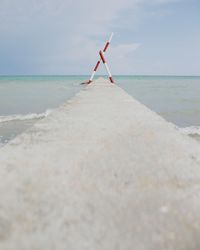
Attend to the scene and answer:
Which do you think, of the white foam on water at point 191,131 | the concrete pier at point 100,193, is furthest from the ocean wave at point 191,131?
the concrete pier at point 100,193

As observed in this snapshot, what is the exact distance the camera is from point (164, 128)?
1993 mm

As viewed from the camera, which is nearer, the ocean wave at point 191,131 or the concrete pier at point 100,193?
the concrete pier at point 100,193

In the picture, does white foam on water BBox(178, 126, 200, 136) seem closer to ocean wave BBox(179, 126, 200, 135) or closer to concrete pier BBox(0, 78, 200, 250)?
ocean wave BBox(179, 126, 200, 135)

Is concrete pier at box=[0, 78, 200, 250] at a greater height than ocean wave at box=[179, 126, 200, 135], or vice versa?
concrete pier at box=[0, 78, 200, 250]

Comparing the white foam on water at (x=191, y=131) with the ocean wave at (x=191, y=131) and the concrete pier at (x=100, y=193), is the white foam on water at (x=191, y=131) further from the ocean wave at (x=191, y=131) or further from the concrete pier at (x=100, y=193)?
the concrete pier at (x=100, y=193)

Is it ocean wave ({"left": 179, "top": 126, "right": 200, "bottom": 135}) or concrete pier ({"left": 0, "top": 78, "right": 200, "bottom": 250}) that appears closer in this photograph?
concrete pier ({"left": 0, "top": 78, "right": 200, "bottom": 250})

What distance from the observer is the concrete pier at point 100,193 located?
2.53ft

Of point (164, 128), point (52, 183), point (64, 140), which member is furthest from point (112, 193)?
point (164, 128)

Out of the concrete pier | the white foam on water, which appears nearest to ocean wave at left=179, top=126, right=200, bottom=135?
the white foam on water

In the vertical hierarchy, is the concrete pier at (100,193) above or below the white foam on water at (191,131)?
above

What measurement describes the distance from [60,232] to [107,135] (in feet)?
3.43

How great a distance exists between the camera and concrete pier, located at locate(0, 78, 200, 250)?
30.3 inches

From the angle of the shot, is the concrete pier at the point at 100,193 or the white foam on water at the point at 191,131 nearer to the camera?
the concrete pier at the point at 100,193

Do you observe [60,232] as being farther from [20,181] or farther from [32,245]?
[20,181]
